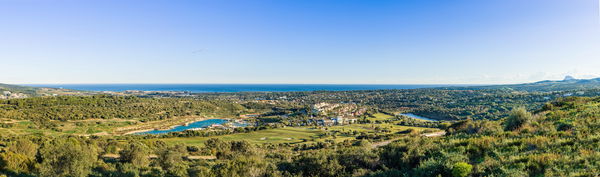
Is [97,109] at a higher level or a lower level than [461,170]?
lower

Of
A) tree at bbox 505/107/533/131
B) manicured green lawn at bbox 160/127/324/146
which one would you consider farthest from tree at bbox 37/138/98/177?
manicured green lawn at bbox 160/127/324/146

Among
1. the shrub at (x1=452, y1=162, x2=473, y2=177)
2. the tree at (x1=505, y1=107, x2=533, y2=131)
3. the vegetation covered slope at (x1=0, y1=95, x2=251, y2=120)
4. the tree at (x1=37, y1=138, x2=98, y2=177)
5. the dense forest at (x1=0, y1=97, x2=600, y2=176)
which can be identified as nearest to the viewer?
the dense forest at (x1=0, y1=97, x2=600, y2=176)

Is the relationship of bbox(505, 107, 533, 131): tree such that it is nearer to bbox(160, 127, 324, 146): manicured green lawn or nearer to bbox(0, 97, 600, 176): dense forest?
bbox(0, 97, 600, 176): dense forest

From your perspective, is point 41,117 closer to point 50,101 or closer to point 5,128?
point 5,128

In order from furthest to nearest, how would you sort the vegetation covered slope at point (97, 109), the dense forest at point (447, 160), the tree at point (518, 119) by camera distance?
the vegetation covered slope at point (97, 109)
the tree at point (518, 119)
the dense forest at point (447, 160)

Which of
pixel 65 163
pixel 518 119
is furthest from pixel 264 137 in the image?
pixel 518 119

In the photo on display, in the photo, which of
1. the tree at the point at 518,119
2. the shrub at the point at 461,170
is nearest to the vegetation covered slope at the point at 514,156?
the shrub at the point at 461,170


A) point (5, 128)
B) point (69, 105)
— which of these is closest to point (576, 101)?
point (5, 128)

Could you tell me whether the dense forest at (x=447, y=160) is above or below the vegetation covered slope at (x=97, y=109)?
above

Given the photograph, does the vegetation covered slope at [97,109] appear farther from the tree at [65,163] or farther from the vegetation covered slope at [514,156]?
the vegetation covered slope at [514,156]

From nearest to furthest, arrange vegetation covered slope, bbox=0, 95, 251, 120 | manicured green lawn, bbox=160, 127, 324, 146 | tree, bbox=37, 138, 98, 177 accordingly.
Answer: tree, bbox=37, 138, 98, 177, manicured green lawn, bbox=160, 127, 324, 146, vegetation covered slope, bbox=0, 95, 251, 120

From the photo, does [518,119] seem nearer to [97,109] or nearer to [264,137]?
[264,137]

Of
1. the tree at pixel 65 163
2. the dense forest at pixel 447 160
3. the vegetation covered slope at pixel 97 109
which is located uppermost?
the dense forest at pixel 447 160
